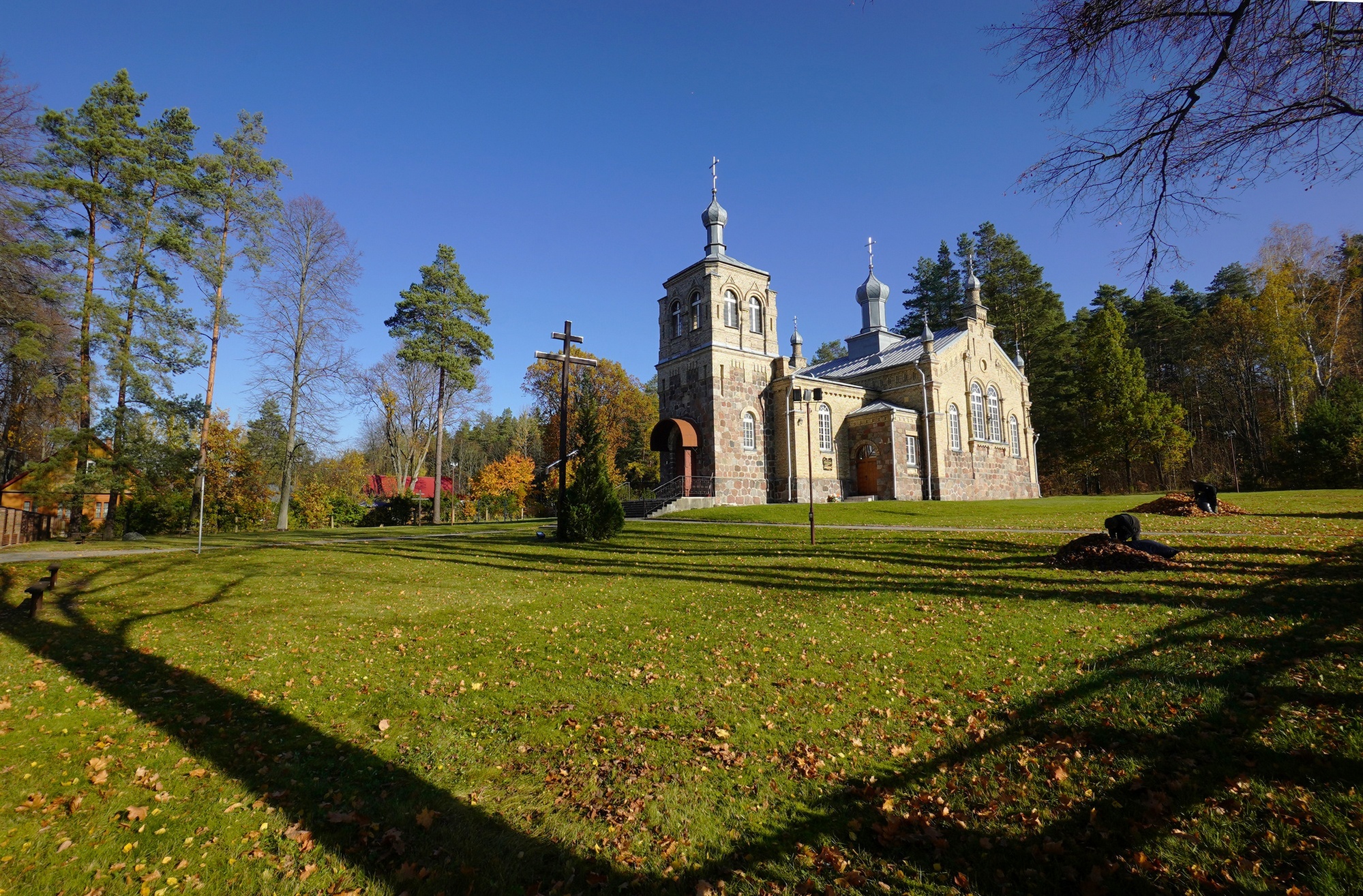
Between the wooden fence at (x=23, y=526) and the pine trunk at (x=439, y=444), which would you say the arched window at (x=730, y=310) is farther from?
the wooden fence at (x=23, y=526)

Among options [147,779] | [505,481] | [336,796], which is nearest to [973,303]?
[505,481]

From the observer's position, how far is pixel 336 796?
3848mm

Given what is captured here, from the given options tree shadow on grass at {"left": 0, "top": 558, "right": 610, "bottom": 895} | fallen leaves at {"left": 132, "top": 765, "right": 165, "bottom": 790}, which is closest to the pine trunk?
tree shadow on grass at {"left": 0, "top": 558, "right": 610, "bottom": 895}

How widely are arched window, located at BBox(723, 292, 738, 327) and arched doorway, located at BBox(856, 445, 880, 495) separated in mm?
9192

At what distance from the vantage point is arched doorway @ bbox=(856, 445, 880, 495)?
94.1ft

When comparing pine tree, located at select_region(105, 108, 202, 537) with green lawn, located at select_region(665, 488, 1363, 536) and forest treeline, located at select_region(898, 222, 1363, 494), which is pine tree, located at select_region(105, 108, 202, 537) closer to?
green lawn, located at select_region(665, 488, 1363, 536)

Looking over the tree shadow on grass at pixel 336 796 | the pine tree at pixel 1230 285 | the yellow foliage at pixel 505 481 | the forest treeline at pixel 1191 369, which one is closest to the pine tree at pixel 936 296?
the forest treeline at pixel 1191 369

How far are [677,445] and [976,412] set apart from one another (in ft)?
58.5

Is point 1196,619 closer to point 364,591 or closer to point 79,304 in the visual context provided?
point 364,591

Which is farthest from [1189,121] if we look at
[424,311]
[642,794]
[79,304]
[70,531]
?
[424,311]

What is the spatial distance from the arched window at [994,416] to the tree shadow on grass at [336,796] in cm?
3558

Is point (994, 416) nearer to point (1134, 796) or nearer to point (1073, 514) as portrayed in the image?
point (1073, 514)

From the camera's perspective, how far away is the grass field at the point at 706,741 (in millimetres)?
3139

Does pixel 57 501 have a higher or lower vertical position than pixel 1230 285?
lower
